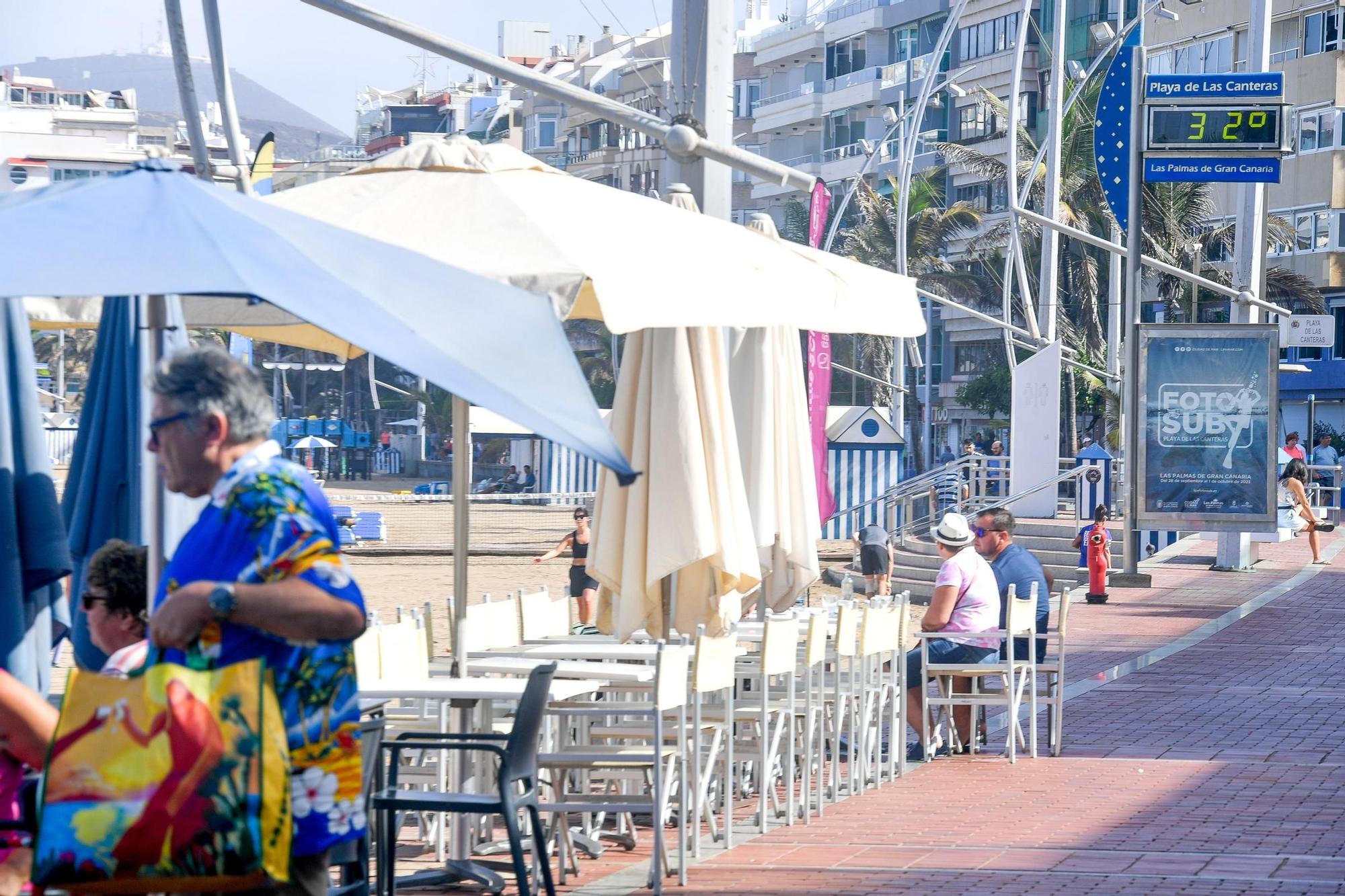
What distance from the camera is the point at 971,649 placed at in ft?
36.8

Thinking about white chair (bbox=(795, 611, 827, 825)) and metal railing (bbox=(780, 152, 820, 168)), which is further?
metal railing (bbox=(780, 152, 820, 168))

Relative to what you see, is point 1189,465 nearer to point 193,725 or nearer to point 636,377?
point 636,377

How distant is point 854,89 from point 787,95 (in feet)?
32.0

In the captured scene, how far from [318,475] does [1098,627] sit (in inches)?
2726

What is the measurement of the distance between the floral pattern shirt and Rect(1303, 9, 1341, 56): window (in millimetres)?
56883

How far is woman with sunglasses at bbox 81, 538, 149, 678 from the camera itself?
453 cm

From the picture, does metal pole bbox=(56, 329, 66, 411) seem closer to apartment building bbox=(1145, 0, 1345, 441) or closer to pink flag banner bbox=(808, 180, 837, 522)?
apartment building bbox=(1145, 0, 1345, 441)

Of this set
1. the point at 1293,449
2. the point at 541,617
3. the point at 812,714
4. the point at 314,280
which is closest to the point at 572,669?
the point at 812,714

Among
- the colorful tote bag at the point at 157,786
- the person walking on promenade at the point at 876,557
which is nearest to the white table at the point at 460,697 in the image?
the colorful tote bag at the point at 157,786

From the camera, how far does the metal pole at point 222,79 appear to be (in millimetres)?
11633

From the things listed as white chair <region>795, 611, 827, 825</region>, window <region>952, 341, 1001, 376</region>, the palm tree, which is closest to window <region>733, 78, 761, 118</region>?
window <region>952, 341, 1001, 376</region>

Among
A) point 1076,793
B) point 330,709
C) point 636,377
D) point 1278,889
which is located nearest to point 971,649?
point 1076,793

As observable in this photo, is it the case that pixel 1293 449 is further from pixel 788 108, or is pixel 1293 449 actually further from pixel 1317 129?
pixel 788 108

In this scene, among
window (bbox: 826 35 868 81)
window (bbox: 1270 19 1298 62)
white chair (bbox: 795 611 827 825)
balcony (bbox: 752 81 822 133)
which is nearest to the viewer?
white chair (bbox: 795 611 827 825)
